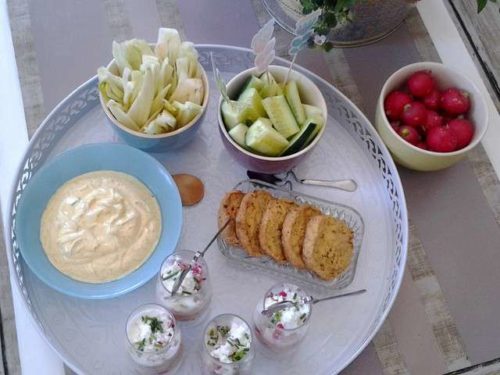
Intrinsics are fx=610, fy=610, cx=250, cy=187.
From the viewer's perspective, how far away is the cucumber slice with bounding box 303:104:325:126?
1274 mm

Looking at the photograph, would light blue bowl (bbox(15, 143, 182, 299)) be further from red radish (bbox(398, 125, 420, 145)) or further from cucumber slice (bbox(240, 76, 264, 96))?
red radish (bbox(398, 125, 420, 145))

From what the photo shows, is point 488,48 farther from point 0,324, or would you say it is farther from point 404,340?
point 0,324

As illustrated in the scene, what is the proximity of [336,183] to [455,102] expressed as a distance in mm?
334

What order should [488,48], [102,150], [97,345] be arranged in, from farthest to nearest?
[488,48] → [102,150] → [97,345]

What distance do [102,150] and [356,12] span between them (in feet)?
2.22

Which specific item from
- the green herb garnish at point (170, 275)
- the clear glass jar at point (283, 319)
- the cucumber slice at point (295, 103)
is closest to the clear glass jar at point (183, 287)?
the green herb garnish at point (170, 275)

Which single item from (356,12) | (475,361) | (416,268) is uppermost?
(356,12)

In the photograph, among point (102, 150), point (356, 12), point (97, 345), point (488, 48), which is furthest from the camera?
point (488, 48)

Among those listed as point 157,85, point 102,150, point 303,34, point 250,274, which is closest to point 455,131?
point 303,34

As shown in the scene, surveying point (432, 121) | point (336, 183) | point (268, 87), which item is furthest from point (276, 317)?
point (432, 121)

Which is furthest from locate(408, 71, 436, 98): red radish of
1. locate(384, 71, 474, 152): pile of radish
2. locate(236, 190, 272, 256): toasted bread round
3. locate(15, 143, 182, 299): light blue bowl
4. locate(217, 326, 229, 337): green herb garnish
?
locate(217, 326, 229, 337): green herb garnish

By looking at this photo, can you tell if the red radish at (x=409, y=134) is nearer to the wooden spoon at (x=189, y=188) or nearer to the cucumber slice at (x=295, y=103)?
the cucumber slice at (x=295, y=103)

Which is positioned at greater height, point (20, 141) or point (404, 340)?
point (20, 141)

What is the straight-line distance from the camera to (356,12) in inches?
57.0
